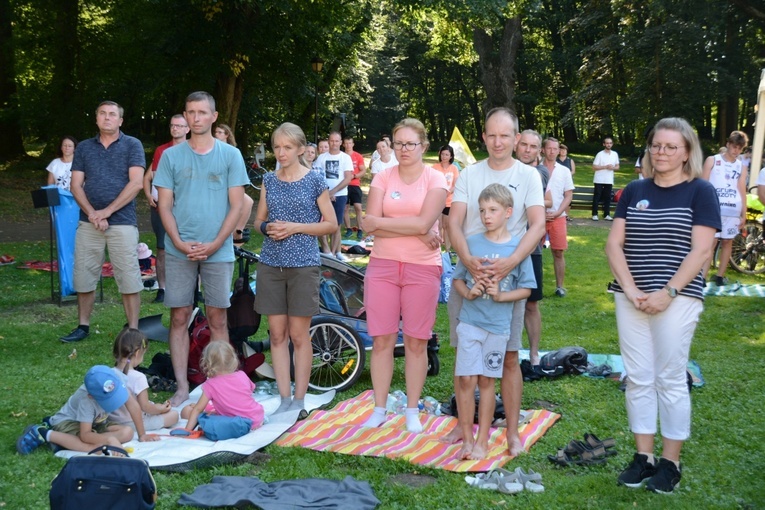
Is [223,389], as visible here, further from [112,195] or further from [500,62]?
[500,62]

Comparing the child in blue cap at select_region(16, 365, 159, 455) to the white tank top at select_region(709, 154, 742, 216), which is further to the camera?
the white tank top at select_region(709, 154, 742, 216)

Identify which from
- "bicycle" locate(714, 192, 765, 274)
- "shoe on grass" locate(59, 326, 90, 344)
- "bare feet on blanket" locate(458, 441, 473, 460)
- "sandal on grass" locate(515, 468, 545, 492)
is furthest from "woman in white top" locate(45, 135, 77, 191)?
"bicycle" locate(714, 192, 765, 274)

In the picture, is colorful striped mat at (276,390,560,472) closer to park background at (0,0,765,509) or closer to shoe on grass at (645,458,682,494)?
park background at (0,0,765,509)

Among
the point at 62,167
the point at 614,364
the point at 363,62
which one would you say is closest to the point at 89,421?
the point at 614,364

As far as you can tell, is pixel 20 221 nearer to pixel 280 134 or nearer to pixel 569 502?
pixel 280 134

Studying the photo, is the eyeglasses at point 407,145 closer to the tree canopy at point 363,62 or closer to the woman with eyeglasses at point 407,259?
the woman with eyeglasses at point 407,259

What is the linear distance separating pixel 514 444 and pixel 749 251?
Answer: 8.52 metres

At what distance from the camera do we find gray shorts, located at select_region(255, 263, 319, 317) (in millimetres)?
5863

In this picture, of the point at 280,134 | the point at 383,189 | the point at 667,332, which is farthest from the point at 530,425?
the point at 280,134

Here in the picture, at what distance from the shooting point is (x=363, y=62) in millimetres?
40438

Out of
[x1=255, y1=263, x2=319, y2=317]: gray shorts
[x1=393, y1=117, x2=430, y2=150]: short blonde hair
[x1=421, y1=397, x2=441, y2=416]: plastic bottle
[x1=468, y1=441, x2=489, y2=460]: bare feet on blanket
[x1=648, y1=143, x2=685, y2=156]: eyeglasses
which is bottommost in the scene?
[x1=421, y1=397, x2=441, y2=416]: plastic bottle

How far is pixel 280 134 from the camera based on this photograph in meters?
5.70

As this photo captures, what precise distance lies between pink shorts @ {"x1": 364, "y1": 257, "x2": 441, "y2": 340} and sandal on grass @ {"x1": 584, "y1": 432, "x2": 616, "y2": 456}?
120 centimetres

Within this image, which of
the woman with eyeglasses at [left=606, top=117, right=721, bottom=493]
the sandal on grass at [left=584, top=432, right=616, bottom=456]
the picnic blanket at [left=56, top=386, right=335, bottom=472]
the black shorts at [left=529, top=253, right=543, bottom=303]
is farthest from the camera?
the black shorts at [left=529, top=253, right=543, bottom=303]
